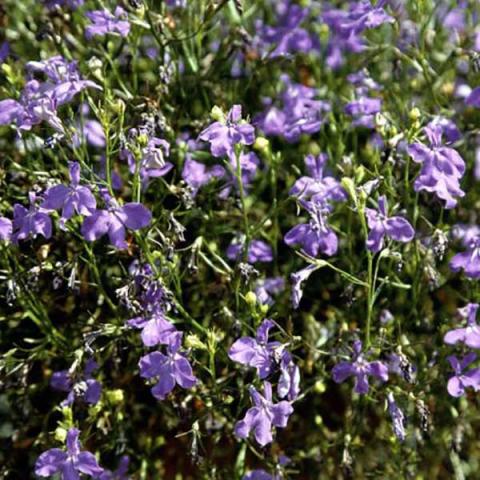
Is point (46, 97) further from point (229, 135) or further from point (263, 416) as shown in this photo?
point (263, 416)

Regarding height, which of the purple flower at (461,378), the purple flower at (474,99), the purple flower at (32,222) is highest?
the purple flower at (474,99)

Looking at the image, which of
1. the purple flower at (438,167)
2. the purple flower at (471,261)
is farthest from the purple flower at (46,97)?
the purple flower at (471,261)

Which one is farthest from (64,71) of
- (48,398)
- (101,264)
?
(48,398)

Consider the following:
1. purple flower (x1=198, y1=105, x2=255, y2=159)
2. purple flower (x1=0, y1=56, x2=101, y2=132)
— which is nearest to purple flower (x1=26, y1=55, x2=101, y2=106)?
purple flower (x1=0, y1=56, x2=101, y2=132)

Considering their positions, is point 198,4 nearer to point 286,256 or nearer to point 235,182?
point 235,182

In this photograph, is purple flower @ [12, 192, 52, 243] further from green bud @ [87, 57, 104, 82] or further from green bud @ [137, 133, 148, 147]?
green bud @ [87, 57, 104, 82]

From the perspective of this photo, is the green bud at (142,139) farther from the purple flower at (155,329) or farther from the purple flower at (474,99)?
the purple flower at (474,99)

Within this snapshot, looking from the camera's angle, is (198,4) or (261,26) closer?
(198,4)
